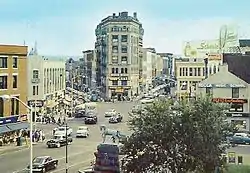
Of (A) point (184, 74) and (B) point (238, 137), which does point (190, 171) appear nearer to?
(B) point (238, 137)

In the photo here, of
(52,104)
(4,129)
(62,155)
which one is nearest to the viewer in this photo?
(62,155)

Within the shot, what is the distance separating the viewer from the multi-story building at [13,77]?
38.5 m

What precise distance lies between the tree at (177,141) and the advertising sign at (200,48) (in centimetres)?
3954

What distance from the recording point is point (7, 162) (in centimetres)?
3047

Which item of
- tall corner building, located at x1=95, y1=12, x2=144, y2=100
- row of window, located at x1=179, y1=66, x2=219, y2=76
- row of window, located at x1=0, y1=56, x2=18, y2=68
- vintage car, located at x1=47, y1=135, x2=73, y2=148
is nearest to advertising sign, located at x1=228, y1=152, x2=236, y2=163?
vintage car, located at x1=47, y1=135, x2=73, y2=148

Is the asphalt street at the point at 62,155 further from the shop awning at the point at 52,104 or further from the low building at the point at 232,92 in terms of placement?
the shop awning at the point at 52,104

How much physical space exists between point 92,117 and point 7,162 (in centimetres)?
2024

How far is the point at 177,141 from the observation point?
21.1m

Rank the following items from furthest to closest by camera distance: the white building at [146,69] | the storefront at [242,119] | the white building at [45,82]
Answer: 1. the white building at [146,69]
2. the white building at [45,82]
3. the storefront at [242,119]

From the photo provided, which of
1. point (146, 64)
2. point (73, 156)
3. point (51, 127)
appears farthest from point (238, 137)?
point (146, 64)

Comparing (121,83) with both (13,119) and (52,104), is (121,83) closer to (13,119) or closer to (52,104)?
(52,104)

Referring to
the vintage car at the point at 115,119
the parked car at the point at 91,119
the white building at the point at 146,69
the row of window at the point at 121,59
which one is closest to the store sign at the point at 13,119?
the parked car at the point at 91,119

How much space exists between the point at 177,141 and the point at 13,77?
68.7ft

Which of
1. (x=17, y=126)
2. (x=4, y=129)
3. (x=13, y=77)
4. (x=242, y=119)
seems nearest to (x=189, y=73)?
(x=242, y=119)
